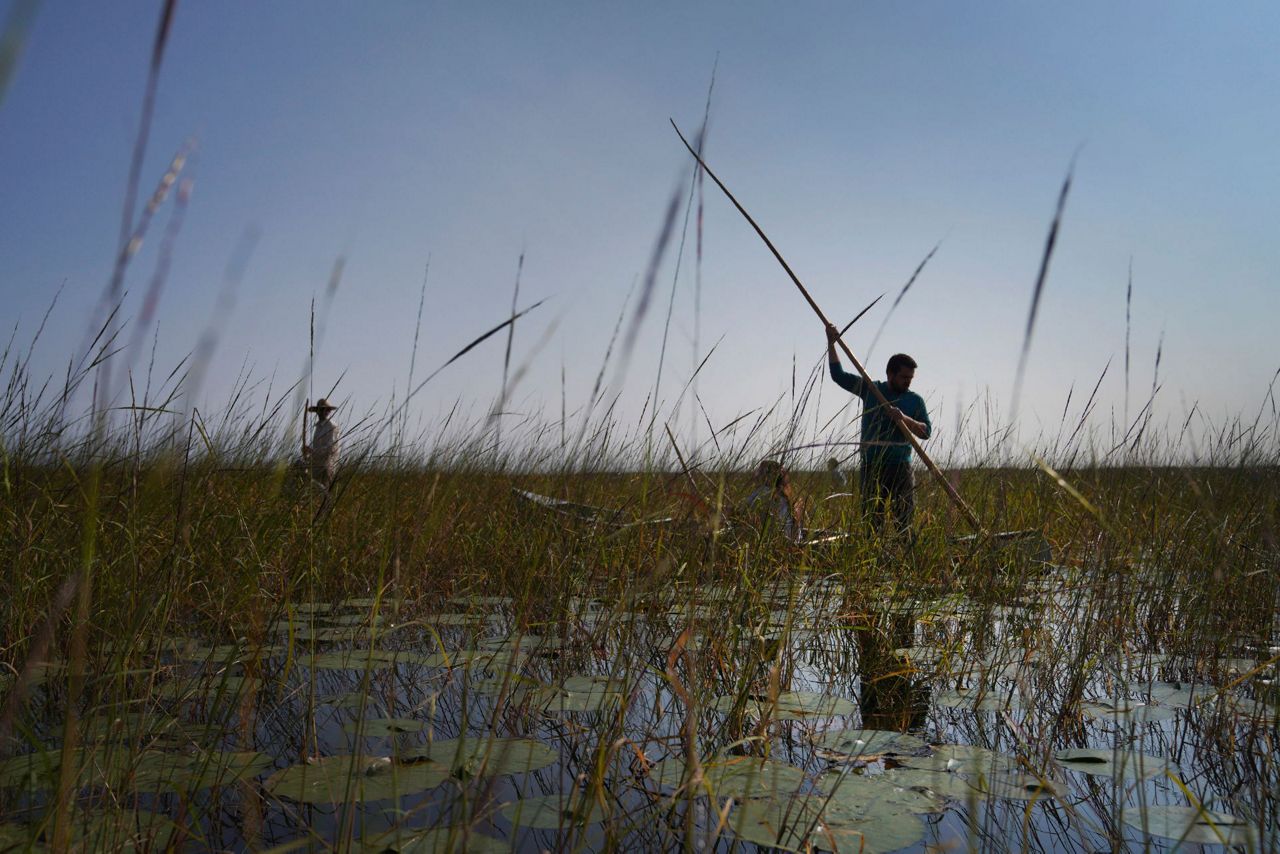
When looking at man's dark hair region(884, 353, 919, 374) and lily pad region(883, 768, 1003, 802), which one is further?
man's dark hair region(884, 353, 919, 374)

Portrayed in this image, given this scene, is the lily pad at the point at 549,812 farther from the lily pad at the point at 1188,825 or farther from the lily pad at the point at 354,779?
the lily pad at the point at 1188,825

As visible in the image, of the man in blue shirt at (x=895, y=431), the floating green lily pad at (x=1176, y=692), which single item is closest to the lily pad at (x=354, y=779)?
the floating green lily pad at (x=1176, y=692)

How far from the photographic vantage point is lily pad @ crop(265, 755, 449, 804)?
1303mm

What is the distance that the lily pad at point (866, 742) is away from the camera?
1.61 m

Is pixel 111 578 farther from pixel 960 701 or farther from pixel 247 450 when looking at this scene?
pixel 960 701

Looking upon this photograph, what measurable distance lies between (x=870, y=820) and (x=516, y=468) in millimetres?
3889

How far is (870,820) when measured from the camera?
1.27 metres

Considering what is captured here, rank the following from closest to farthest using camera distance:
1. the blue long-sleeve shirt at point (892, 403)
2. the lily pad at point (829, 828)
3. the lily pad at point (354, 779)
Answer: the lily pad at point (829, 828), the lily pad at point (354, 779), the blue long-sleeve shirt at point (892, 403)

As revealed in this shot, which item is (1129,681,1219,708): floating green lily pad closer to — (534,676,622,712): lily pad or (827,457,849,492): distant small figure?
(534,676,622,712): lily pad

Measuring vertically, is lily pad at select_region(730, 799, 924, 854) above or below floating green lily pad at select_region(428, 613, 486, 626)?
below

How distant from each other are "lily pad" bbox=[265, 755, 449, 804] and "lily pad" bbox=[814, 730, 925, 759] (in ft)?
2.53

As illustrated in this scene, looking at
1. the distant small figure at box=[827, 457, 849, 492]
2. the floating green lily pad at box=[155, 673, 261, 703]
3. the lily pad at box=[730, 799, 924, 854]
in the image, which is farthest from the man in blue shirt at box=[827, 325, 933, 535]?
the floating green lily pad at box=[155, 673, 261, 703]

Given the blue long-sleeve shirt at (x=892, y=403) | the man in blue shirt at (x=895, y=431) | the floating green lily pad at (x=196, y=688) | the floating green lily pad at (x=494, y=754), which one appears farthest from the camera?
the blue long-sleeve shirt at (x=892, y=403)

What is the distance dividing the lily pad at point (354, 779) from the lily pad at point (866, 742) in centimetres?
77
